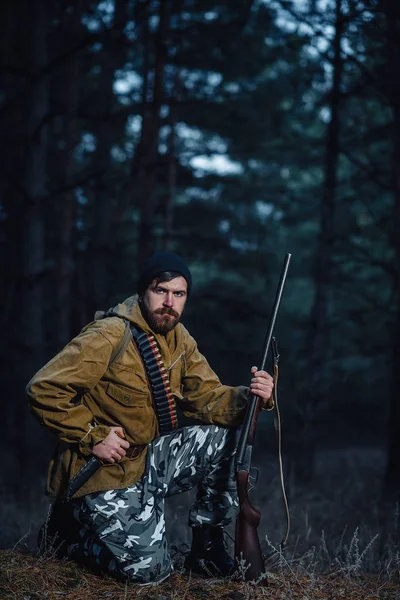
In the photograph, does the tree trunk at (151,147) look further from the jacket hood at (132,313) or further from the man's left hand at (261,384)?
the man's left hand at (261,384)

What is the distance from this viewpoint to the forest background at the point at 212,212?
29.3ft

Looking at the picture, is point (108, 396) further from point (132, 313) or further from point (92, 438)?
point (132, 313)

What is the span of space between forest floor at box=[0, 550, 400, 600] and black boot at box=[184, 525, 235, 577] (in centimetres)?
16

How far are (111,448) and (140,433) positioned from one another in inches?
13.6

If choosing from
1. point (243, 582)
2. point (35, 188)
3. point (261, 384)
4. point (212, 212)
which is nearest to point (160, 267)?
point (261, 384)

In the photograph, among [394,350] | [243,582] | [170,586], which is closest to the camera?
[243,582]

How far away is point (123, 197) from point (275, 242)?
12.4 meters

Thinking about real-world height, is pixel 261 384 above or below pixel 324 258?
below

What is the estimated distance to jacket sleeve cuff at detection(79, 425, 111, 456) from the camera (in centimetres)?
449

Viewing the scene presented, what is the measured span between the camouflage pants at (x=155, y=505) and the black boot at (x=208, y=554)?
70 mm

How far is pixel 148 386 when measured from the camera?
4785 millimetres

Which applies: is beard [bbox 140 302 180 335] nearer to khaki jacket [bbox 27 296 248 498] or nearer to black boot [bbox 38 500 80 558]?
khaki jacket [bbox 27 296 248 498]

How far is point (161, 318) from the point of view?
189 inches

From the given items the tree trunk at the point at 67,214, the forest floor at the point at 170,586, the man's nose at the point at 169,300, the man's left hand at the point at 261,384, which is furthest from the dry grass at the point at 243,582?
the tree trunk at the point at 67,214
